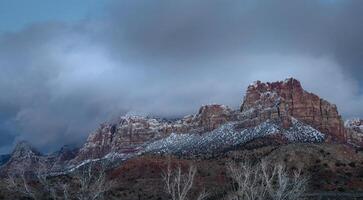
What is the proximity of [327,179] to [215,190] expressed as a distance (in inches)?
731

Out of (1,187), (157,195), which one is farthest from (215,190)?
(1,187)

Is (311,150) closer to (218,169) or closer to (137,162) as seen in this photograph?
(218,169)

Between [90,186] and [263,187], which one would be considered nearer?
[263,187]

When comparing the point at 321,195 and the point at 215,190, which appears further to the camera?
the point at 215,190

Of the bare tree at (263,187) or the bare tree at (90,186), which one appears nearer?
the bare tree at (90,186)

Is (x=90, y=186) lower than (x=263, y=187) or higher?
higher

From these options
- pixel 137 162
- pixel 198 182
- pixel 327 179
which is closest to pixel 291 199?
pixel 327 179

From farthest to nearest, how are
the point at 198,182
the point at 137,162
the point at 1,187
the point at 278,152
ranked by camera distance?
the point at 137,162, the point at 278,152, the point at 198,182, the point at 1,187

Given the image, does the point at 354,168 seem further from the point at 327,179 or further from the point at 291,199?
the point at 291,199

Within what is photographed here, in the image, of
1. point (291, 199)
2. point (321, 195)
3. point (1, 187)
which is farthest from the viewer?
point (1, 187)

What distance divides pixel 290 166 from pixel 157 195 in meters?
24.1

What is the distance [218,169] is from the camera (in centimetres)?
12125

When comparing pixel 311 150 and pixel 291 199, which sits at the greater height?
pixel 311 150

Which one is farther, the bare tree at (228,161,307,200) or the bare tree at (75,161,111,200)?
the bare tree at (228,161,307,200)
